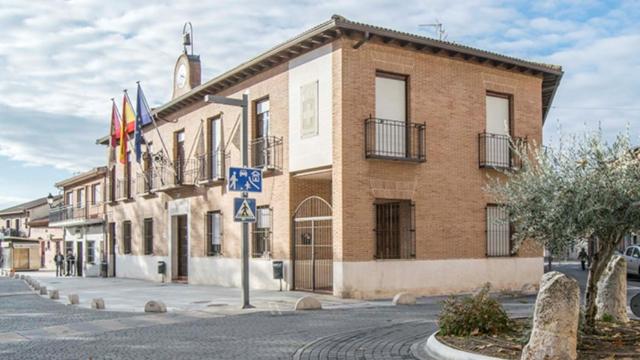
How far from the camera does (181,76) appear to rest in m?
30.5

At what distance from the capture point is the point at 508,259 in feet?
70.1

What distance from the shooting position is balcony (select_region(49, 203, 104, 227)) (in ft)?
132

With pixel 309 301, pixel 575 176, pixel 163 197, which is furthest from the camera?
pixel 163 197

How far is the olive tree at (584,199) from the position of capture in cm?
936

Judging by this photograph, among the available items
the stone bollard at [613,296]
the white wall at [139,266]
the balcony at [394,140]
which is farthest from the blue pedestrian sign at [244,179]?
the white wall at [139,266]

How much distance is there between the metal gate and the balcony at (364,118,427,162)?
7.79 ft

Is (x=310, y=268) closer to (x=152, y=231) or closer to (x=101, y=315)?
(x=101, y=315)

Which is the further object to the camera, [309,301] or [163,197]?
[163,197]

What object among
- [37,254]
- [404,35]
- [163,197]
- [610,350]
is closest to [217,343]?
[610,350]

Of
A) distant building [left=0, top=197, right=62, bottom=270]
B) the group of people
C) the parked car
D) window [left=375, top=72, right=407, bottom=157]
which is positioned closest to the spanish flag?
window [left=375, top=72, right=407, bottom=157]

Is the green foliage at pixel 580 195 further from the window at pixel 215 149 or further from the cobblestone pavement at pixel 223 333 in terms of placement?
the window at pixel 215 149

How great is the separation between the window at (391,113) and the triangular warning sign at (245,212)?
4580 millimetres

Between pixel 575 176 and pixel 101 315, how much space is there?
35.2ft

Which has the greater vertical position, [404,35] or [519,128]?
[404,35]
